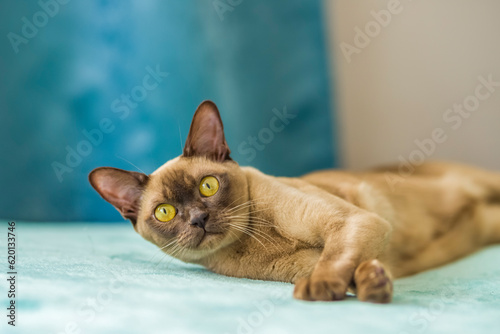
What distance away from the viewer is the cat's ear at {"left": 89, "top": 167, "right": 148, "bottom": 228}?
141 centimetres

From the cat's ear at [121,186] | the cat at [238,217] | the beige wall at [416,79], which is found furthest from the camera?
the beige wall at [416,79]

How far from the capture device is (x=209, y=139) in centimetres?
150

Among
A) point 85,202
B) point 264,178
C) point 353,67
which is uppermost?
point 353,67

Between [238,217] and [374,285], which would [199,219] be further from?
[374,285]

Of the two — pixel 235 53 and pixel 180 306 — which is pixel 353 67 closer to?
pixel 235 53

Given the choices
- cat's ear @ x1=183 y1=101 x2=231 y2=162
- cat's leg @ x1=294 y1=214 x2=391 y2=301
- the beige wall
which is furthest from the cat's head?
the beige wall

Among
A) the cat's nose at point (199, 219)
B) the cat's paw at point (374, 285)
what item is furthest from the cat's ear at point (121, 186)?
the cat's paw at point (374, 285)

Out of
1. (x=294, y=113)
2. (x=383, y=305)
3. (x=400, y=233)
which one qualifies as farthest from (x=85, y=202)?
(x=383, y=305)

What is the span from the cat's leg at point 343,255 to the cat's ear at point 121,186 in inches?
23.6

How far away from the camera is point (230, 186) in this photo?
142cm

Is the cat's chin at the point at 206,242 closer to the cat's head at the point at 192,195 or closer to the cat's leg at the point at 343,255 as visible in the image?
the cat's head at the point at 192,195

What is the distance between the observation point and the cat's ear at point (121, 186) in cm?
141

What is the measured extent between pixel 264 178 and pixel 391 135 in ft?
5.88

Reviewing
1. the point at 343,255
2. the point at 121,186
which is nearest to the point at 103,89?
the point at 121,186
